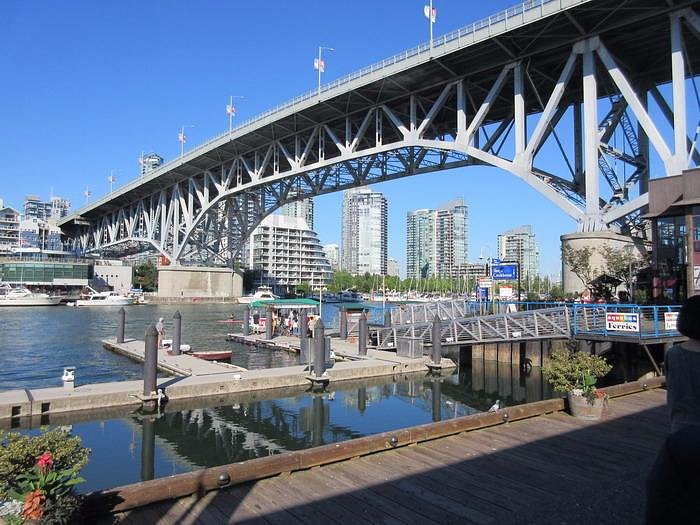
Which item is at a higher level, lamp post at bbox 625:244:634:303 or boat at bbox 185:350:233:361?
lamp post at bbox 625:244:634:303

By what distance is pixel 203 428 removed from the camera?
16375 mm

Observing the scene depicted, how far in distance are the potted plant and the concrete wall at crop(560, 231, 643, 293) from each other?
795 inches

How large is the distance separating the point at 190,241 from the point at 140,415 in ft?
249

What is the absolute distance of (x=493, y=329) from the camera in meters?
25.2

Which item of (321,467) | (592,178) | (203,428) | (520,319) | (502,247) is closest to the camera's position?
(321,467)

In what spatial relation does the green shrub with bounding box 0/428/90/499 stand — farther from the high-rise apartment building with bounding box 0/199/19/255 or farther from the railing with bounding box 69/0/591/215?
the high-rise apartment building with bounding box 0/199/19/255

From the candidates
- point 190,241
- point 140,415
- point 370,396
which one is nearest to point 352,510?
point 140,415

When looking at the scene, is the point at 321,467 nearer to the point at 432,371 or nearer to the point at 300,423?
the point at 300,423

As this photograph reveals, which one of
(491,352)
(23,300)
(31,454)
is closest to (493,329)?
(491,352)

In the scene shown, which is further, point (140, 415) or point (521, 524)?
point (140, 415)

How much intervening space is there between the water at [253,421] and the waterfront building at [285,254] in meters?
124

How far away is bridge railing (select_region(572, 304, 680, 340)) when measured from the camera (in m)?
18.5

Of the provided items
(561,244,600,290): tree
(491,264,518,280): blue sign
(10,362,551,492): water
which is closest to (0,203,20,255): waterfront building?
(491,264,518,280): blue sign

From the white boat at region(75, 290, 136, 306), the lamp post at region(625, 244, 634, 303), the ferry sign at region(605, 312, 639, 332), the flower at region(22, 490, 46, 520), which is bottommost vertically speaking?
the white boat at region(75, 290, 136, 306)
